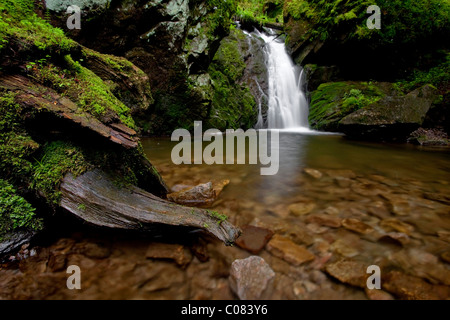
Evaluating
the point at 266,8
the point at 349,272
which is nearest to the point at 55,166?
the point at 349,272

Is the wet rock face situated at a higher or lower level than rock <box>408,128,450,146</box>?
higher

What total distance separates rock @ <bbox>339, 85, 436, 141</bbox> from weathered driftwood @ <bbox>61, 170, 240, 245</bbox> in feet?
23.1

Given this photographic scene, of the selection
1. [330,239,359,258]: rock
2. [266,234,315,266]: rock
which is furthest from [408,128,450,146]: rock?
[266,234,315,266]: rock

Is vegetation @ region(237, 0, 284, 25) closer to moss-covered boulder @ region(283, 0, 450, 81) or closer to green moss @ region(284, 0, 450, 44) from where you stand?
moss-covered boulder @ region(283, 0, 450, 81)

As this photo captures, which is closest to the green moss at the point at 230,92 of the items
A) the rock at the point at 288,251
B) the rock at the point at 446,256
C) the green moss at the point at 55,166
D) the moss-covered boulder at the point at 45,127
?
the moss-covered boulder at the point at 45,127

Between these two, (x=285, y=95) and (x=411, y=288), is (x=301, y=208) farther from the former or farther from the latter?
(x=285, y=95)

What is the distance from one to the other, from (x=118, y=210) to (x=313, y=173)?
3.19m

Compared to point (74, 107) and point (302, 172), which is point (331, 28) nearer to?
point (302, 172)

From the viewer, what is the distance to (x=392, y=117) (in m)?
6.68

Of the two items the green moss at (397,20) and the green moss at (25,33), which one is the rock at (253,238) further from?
the green moss at (397,20)

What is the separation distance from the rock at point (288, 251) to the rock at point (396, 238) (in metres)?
0.74

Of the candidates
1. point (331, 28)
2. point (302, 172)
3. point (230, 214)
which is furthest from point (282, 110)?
point (230, 214)

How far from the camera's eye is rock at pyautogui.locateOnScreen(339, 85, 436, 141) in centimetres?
657

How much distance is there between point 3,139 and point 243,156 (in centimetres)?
410
